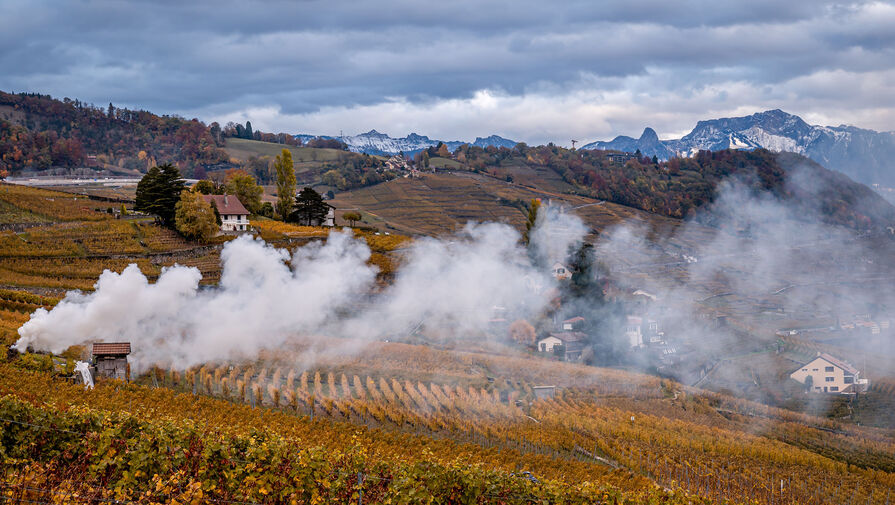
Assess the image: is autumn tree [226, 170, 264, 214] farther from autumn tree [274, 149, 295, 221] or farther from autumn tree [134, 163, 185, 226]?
autumn tree [134, 163, 185, 226]

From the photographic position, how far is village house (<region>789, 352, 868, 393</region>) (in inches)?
2007

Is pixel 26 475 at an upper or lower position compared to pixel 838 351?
upper

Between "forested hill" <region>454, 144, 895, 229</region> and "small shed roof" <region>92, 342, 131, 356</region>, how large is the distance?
122 meters

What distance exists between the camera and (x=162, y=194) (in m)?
62.1

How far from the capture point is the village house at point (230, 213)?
216 feet

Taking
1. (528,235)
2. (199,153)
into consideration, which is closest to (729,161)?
(528,235)

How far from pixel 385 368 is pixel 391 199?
4193 inches

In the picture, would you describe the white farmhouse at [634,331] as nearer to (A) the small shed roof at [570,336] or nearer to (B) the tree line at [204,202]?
(A) the small shed roof at [570,336]

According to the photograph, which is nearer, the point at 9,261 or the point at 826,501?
the point at 826,501

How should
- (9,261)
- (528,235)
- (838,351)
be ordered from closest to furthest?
1. (9,261)
2. (838,351)
3. (528,235)

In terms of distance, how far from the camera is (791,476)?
27172 mm

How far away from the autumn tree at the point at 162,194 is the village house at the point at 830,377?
199ft

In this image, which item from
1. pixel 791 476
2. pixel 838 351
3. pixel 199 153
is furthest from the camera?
pixel 199 153

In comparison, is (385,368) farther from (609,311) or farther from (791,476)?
(609,311)
